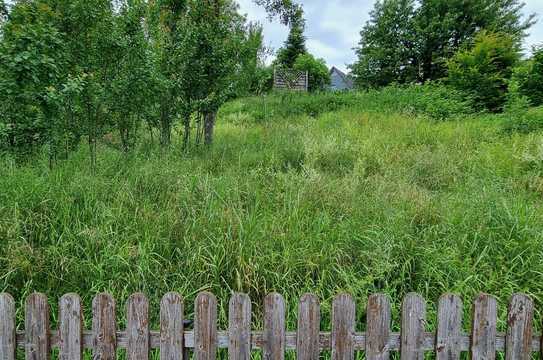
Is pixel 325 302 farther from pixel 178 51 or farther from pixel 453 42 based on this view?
pixel 453 42

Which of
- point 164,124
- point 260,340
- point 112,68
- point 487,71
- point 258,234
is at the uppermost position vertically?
point 487,71

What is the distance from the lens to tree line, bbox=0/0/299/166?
3068mm

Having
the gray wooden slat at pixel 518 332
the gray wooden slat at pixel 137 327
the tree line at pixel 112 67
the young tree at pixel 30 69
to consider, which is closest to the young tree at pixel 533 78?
the tree line at pixel 112 67

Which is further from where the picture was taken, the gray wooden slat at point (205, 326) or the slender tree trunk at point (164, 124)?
the slender tree trunk at point (164, 124)

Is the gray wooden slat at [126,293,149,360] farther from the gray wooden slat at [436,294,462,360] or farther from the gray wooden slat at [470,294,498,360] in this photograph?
the gray wooden slat at [470,294,498,360]

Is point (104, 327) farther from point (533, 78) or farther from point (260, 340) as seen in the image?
point (533, 78)

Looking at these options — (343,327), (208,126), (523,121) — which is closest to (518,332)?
(343,327)

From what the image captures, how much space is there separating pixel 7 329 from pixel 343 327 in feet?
4.72

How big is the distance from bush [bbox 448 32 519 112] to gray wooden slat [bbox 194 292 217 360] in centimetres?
1058

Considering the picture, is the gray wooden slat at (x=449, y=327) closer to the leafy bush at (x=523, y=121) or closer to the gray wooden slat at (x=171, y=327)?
the gray wooden slat at (x=171, y=327)

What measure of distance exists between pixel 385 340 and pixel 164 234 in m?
1.60

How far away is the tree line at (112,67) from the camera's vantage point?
121 inches

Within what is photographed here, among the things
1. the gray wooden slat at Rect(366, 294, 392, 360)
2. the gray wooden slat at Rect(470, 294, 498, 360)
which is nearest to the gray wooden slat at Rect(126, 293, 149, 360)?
the gray wooden slat at Rect(366, 294, 392, 360)

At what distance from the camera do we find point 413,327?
1390 mm
